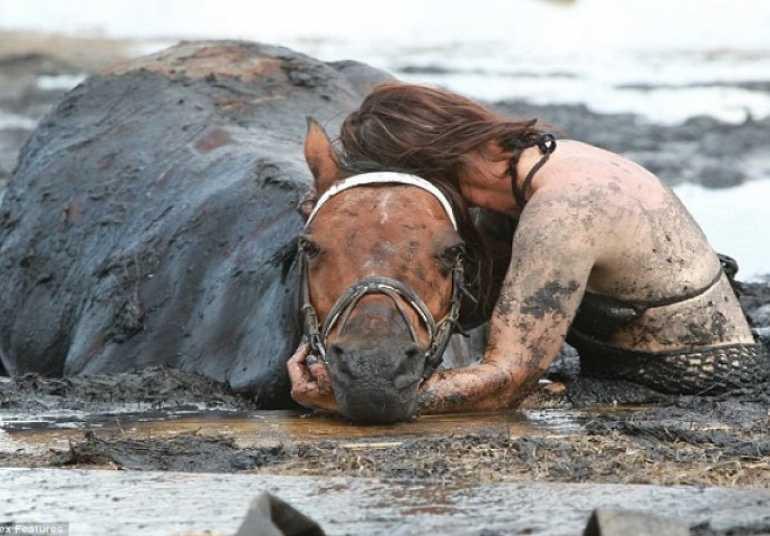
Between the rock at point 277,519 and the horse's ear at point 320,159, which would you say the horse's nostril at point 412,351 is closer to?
the horse's ear at point 320,159

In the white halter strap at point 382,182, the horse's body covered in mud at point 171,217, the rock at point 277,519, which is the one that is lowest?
the horse's body covered in mud at point 171,217

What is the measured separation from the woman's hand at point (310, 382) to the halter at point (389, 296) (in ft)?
0.42

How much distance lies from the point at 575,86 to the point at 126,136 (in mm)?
13977

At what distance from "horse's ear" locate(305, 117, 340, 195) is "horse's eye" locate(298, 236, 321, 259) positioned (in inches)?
11.4

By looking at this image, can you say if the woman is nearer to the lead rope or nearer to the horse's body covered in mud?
the lead rope

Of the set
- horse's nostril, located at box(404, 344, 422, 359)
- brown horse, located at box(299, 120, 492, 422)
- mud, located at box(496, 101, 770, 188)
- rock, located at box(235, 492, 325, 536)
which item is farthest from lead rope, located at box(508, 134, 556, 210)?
mud, located at box(496, 101, 770, 188)

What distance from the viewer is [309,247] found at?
5.27 metres

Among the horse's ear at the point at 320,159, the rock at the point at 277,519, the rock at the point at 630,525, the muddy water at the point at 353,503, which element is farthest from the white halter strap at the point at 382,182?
the rock at the point at 630,525

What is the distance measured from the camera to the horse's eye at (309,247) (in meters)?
5.24

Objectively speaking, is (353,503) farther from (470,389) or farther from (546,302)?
(546,302)

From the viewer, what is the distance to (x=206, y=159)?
8086 millimetres

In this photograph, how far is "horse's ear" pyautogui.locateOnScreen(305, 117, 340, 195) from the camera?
18.3 feet

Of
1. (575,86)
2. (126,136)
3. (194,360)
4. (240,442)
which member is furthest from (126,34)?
(240,442)

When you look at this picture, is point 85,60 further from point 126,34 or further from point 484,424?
point 484,424
